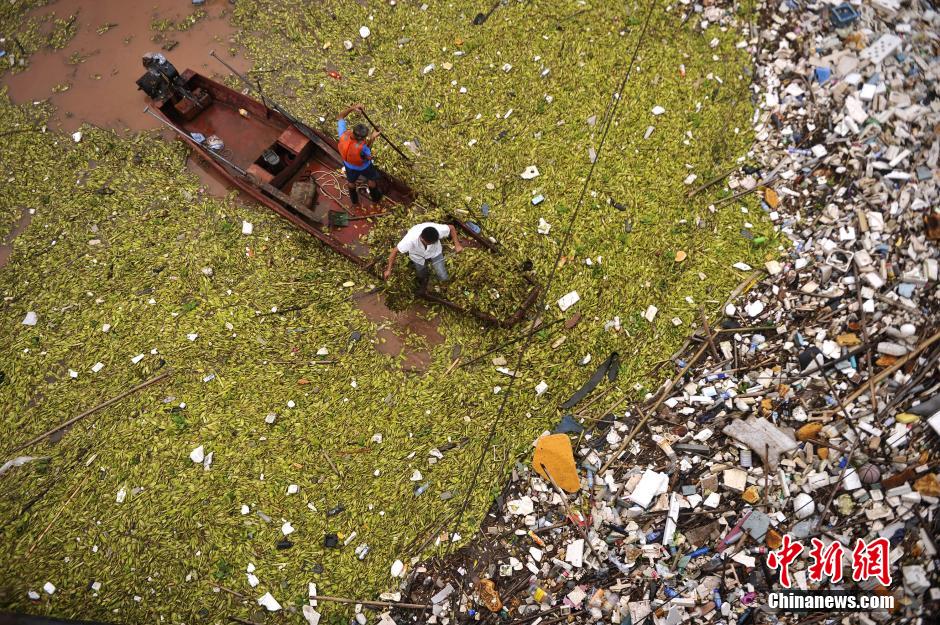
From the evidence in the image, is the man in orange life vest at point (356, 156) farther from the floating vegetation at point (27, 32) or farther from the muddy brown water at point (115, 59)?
the floating vegetation at point (27, 32)

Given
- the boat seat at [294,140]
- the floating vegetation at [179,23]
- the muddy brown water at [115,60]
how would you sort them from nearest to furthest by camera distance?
the boat seat at [294,140]
the muddy brown water at [115,60]
the floating vegetation at [179,23]

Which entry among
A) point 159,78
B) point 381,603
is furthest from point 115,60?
point 381,603

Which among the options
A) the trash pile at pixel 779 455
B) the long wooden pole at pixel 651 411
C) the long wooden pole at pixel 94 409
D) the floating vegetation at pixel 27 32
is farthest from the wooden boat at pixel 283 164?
the floating vegetation at pixel 27 32

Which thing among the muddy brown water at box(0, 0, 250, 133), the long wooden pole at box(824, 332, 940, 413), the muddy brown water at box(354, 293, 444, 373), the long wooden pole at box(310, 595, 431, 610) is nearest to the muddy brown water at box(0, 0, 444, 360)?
the muddy brown water at box(0, 0, 250, 133)

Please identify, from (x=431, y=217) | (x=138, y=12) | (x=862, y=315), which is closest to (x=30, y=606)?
(x=431, y=217)

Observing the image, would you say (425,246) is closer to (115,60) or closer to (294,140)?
(294,140)

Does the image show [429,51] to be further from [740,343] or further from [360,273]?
[740,343]

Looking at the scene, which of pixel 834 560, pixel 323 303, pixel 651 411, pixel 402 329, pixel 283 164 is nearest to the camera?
pixel 834 560
